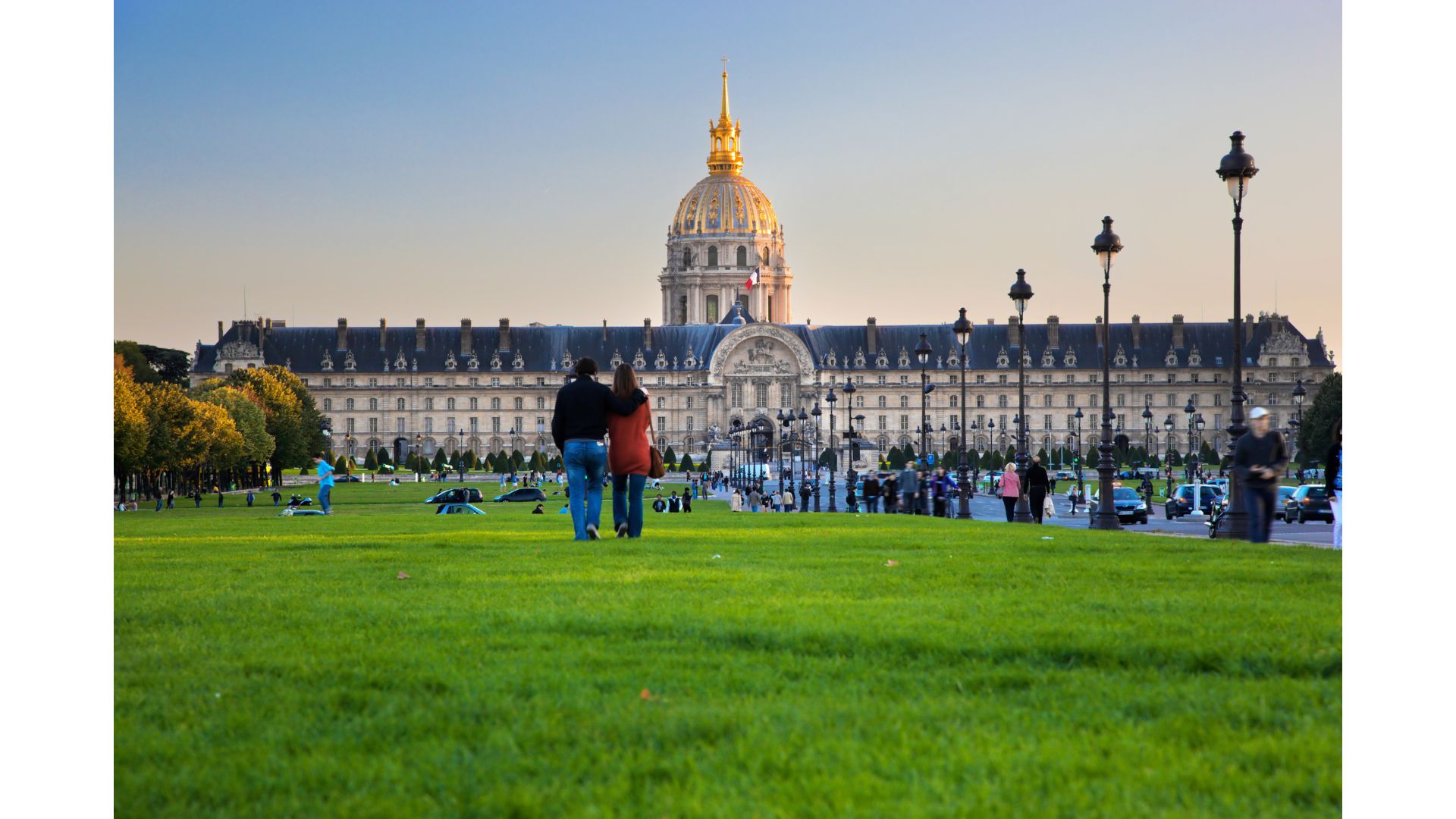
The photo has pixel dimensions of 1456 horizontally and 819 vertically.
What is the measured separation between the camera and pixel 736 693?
203 inches

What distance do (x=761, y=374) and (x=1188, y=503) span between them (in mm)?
88824

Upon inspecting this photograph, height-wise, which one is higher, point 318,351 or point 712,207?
point 712,207

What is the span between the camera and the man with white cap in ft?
39.9

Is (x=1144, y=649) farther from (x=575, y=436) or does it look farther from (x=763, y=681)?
(x=575, y=436)

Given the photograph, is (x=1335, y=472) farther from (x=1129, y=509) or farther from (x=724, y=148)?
(x=724, y=148)

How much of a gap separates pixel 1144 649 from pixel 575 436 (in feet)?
22.5

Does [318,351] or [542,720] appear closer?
[542,720]

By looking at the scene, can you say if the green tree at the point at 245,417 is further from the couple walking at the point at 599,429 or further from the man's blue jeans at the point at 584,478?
the couple walking at the point at 599,429

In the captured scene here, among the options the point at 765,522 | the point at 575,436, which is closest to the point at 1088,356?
the point at 765,522

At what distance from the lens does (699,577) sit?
8875 mm

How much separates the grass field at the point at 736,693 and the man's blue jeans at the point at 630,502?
3194mm

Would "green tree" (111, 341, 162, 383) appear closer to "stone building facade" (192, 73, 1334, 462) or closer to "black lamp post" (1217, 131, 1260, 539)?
"stone building facade" (192, 73, 1334, 462)

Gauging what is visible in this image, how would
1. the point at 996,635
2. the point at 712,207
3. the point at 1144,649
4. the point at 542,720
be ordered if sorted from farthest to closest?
the point at 712,207
the point at 996,635
the point at 1144,649
the point at 542,720

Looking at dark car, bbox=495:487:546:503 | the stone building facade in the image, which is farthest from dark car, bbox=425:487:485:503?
the stone building facade
